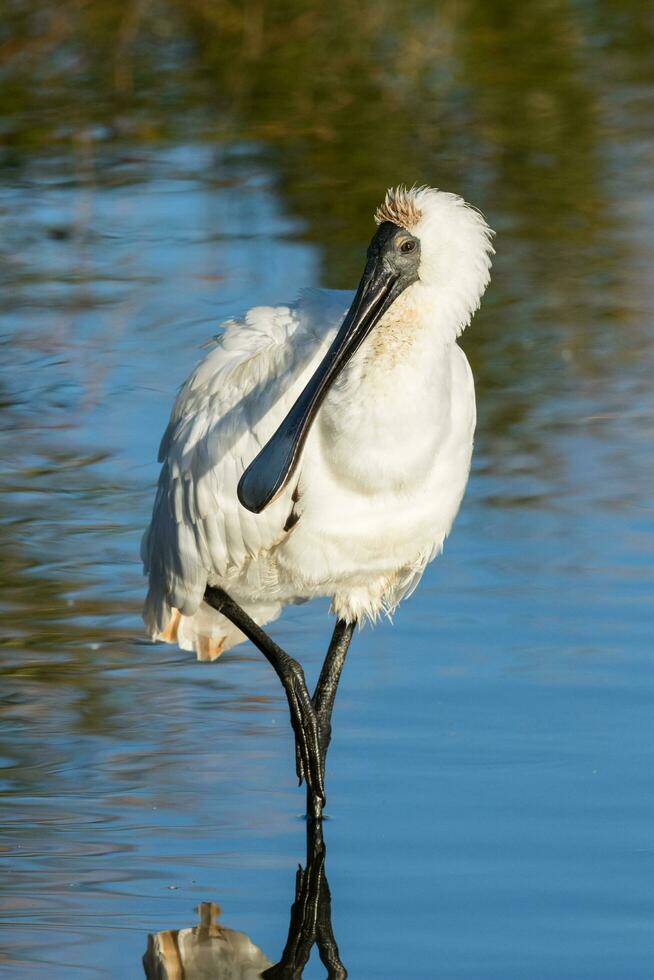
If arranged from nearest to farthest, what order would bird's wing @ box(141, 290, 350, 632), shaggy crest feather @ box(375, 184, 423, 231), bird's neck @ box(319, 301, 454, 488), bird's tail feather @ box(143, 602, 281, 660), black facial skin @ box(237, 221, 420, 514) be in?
black facial skin @ box(237, 221, 420, 514), bird's neck @ box(319, 301, 454, 488), shaggy crest feather @ box(375, 184, 423, 231), bird's wing @ box(141, 290, 350, 632), bird's tail feather @ box(143, 602, 281, 660)

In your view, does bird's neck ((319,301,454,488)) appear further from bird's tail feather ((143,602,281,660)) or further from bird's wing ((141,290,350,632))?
bird's tail feather ((143,602,281,660))

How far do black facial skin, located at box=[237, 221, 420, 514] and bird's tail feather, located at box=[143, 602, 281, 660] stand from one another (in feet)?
2.72

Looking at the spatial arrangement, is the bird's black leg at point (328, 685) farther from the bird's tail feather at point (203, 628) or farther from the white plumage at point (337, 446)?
the bird's tail feather at point (203, 628)

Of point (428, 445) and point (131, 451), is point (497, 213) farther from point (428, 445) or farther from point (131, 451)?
point (428, 445)

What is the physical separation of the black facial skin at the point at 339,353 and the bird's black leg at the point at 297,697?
0.54 m

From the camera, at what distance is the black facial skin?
5.11m

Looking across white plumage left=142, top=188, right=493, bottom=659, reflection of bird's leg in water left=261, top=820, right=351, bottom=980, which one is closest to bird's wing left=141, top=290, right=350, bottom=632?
white plumage left=142, top=188, right=493, bottom=659

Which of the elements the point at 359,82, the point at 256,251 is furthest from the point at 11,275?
the point at 359,82

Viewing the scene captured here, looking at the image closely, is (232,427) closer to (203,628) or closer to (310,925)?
(203,628)

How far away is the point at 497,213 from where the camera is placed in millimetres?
11680

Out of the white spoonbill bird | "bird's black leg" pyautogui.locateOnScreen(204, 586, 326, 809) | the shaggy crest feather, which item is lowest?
"bird's black leg" pyautogui.locateOnScreen(204, 586, 326, 809)

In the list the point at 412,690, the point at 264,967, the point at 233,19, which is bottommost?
the point at 264,967

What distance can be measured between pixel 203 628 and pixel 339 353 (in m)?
1.20

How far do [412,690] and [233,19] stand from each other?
1223 cm
